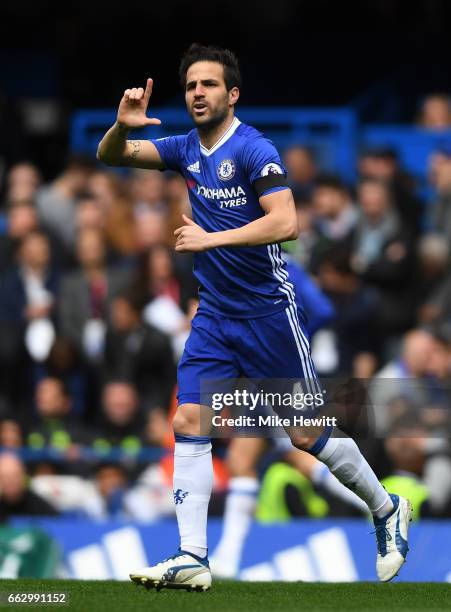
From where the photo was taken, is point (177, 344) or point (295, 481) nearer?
point (295, 481)

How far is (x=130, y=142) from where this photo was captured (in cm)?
769

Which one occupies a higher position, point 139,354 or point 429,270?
point 429,270

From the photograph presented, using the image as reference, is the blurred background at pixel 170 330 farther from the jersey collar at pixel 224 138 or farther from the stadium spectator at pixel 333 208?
the jersey collar at pixel 224 138

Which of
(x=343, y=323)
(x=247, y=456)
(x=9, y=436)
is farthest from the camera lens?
(x=9, y=436)

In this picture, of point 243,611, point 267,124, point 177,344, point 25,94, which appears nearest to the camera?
point 243,611

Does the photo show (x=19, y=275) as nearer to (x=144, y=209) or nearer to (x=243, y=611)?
(x=144, y=209)

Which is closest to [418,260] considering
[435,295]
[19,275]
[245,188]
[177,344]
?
[435,295]

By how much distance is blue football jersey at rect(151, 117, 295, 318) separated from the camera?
24.0 ft

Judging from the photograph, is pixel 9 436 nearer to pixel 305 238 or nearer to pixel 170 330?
pixel 170 330

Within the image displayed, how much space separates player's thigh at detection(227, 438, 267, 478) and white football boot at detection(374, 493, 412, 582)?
3.07m

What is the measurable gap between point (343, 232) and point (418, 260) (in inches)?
24.7

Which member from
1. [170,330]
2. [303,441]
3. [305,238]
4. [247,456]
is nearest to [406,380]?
[247,456]

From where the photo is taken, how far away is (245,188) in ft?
24.0

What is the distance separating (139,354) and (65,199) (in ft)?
6.66
